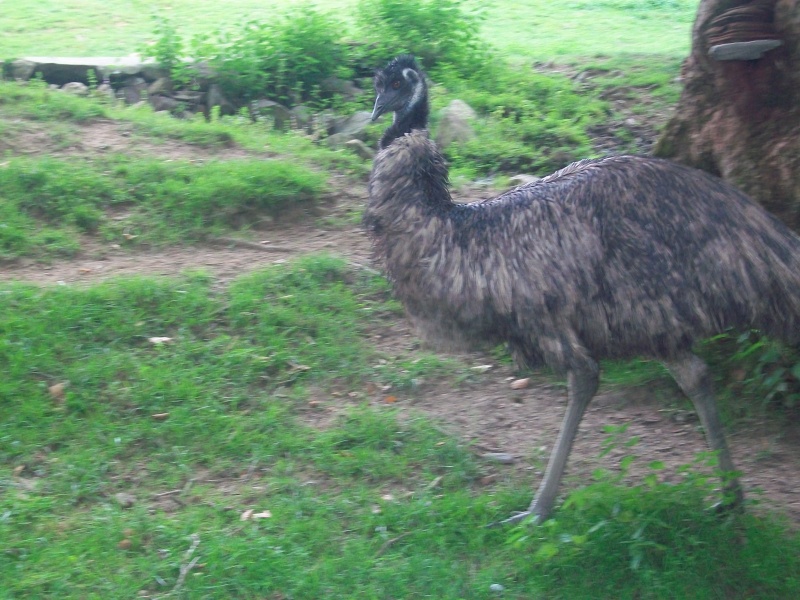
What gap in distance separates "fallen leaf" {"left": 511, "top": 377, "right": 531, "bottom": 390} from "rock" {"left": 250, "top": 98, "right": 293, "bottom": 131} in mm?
4430

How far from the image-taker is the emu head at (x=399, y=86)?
4.38m

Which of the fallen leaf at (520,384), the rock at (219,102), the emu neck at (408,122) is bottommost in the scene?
the fallen leaf at (520,384)

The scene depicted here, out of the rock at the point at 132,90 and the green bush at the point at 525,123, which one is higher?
the rock at the point at 132,90

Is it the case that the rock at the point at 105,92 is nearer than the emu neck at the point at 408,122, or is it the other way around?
the emu neck at the point at 408,122

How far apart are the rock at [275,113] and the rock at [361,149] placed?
1142mm

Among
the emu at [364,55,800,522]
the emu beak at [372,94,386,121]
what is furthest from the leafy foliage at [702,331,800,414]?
the emu beak at [372,94,386,121]

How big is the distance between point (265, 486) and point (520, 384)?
1.57m

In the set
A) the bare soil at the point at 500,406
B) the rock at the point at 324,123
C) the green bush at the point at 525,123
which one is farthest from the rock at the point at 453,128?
the bare soil at the point at 500,406

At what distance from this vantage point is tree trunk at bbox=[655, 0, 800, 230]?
4.66 meters

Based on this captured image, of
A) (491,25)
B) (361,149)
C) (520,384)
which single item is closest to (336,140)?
(361,149)

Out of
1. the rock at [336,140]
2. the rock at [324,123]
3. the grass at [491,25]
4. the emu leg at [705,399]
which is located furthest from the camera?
the grass at [491,25]

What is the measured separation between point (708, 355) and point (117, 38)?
9.60m

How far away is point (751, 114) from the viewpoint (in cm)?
487

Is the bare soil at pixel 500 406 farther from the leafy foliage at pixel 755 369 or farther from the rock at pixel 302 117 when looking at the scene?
the rock at pixel 302 117
